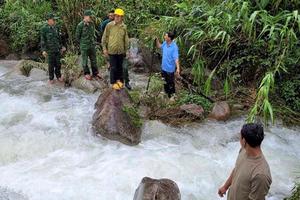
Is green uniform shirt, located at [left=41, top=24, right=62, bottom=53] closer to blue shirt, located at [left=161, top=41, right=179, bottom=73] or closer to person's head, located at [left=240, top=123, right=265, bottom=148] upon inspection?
blue shirt, located at [left=161, top=41, right=179, bottom=73]

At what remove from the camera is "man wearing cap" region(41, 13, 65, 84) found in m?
8.80

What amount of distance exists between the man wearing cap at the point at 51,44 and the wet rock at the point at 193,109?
3018mm

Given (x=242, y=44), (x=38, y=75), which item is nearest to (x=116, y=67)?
(x=242, y=44)

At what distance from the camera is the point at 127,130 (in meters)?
7.05

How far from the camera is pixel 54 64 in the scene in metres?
9.28

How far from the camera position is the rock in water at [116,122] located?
698 centimetres

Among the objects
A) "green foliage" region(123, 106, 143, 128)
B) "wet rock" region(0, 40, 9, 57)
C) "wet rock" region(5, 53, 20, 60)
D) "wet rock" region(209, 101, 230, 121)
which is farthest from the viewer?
"wet rock" region(0, 40, 9, 57)

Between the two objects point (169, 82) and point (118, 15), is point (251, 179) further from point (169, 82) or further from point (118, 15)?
point (118, 15)

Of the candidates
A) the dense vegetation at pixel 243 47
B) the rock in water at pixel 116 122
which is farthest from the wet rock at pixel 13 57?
the rock in water at pixel 116 122

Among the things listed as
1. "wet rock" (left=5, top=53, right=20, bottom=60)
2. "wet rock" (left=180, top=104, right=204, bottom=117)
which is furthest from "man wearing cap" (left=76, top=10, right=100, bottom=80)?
"wet rock" (left=5, top=53, right=20, bottom=60)

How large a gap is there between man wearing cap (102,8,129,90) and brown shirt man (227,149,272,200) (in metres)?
4.46

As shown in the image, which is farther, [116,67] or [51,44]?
[51,44]

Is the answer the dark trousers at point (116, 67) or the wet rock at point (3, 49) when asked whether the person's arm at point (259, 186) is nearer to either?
the dark trousers at point (116, 67)

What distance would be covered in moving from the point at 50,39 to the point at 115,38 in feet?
5.83
